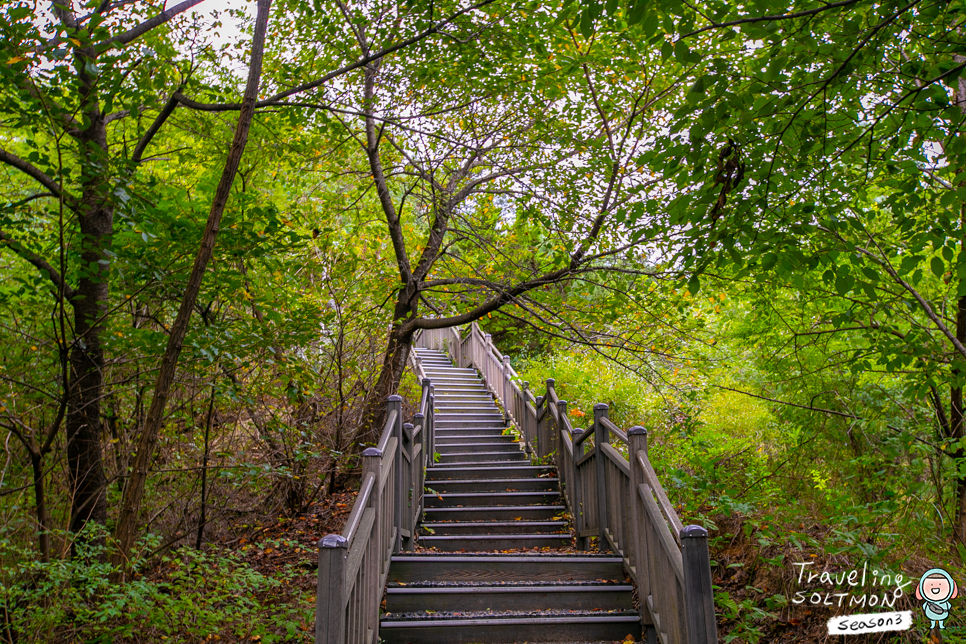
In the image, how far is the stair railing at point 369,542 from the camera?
8.59ft

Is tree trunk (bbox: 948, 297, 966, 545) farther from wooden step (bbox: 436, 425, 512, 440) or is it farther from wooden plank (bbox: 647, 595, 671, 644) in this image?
wooden step (bbox: 436, 425, 512, 440)

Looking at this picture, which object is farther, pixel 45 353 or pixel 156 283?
pixel 45 353

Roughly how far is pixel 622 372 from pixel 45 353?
8093 mm

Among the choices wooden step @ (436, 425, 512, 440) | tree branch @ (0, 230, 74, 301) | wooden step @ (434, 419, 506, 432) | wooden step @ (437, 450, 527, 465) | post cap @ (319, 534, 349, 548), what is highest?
tree branch @ (0, 230, 74, 301)

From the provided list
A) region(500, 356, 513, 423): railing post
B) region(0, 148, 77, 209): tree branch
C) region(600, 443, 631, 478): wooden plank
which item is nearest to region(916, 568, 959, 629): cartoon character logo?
region(600, 443, 631, 478): wooden plank

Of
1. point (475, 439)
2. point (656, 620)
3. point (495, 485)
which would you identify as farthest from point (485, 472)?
point (656, 620)

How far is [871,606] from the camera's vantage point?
12.7 ft

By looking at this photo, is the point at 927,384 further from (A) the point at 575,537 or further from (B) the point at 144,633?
(B) the point at 144,633

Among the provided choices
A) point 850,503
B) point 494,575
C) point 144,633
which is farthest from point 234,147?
point 850,503

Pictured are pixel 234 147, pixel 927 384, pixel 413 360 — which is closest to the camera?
pixel 234 147

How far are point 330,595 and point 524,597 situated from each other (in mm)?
2352

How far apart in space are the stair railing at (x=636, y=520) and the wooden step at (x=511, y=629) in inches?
9.1

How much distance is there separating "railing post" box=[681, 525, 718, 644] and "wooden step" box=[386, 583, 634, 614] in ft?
5.16

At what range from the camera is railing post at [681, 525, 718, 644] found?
295 centimetres
